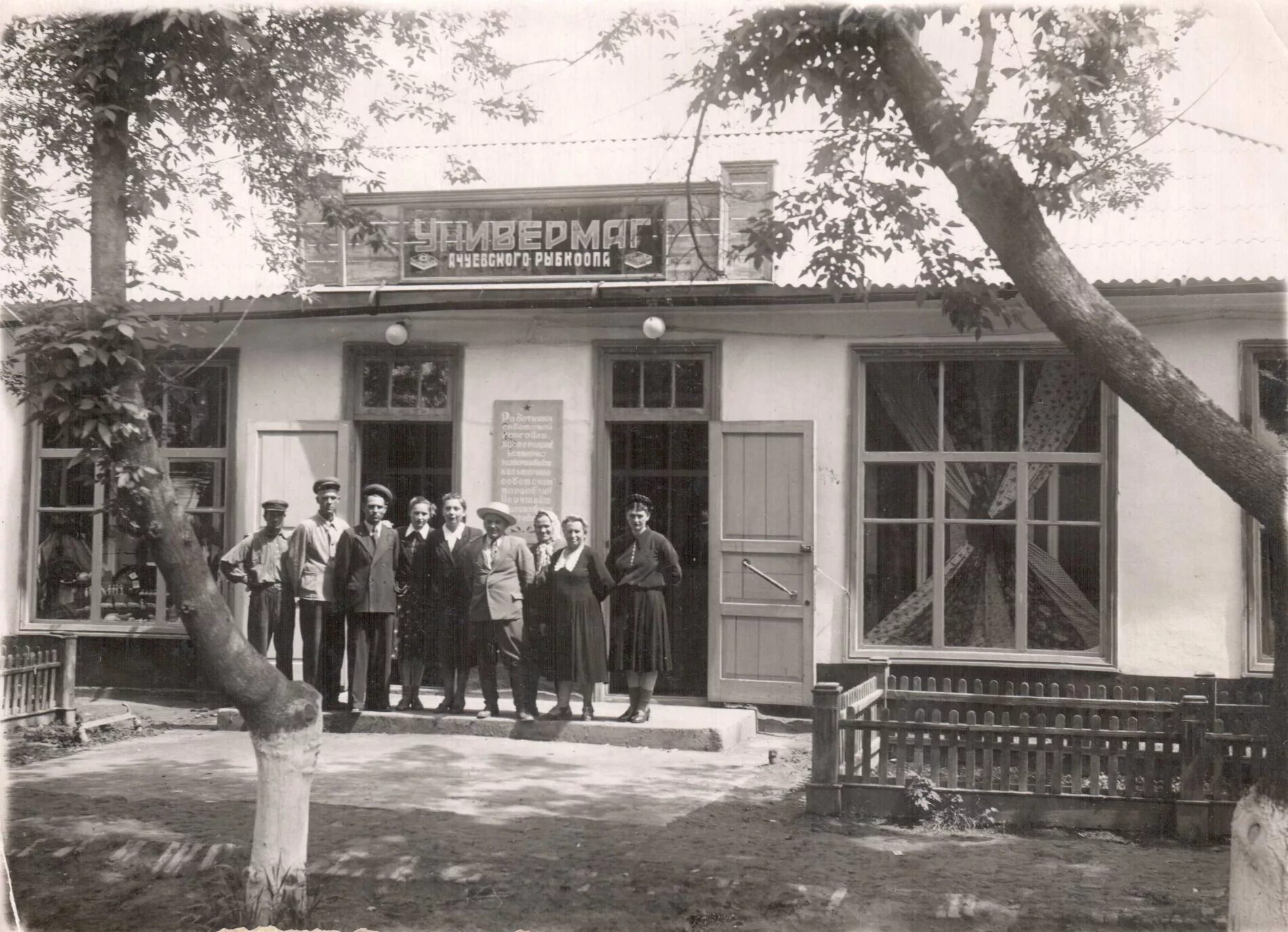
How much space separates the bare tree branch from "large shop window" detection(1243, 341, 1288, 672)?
4.98m

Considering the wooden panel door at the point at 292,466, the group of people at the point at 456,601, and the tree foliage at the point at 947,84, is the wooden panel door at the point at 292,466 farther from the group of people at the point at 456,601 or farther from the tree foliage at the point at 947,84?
the tree foliage at the point at 947,84

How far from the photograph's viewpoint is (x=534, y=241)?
10.3 meters

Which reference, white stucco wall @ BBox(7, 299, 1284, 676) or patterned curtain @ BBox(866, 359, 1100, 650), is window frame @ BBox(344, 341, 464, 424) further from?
patterned curtain @ BBox(866, 359, 1100, 650)

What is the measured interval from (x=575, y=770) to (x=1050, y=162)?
4.79 m

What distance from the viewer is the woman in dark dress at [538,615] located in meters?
9.27

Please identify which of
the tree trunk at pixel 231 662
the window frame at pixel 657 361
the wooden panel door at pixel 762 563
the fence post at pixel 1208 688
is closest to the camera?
the tree trunk at pixel 231 662

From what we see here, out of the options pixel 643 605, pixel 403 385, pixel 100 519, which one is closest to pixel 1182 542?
pixel 643 605

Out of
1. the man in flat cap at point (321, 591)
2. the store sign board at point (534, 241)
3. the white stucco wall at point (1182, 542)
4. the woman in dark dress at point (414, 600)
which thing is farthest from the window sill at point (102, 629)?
the white stucco wall at point (1182, 542)

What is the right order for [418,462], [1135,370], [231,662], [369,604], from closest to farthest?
[1135,370] < [231,662] < [369,604] < [418,462]

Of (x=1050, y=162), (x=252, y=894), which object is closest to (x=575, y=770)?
(x=252, y=894)

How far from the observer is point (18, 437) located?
35.1 feet

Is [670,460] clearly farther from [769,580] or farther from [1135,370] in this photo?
[1135,370]

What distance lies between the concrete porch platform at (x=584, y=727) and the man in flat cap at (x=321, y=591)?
0.37 meters

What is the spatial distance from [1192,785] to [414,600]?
19.0 ft
